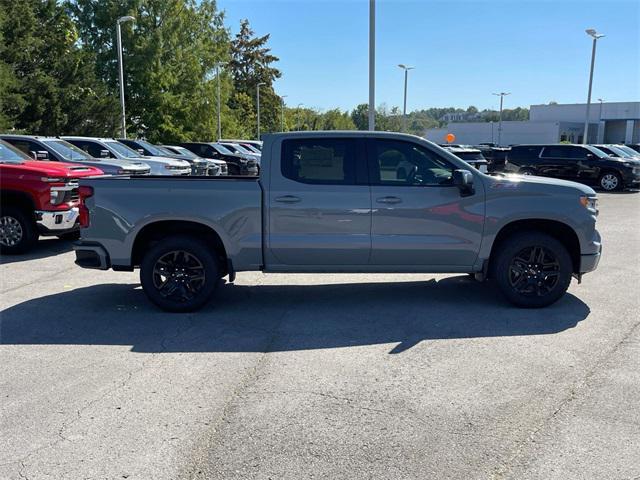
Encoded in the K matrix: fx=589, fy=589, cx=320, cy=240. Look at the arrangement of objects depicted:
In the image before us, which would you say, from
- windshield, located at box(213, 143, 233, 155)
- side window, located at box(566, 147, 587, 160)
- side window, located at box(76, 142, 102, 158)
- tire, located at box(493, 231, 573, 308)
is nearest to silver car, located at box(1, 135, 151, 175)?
side window, located at box(76, 142, 102, 158)

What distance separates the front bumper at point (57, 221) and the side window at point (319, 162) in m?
4.65

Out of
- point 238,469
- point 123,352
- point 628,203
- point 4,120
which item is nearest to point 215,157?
point 4,120

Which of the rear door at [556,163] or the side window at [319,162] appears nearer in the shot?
the side window at [319,162]

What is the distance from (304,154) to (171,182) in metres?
1.44

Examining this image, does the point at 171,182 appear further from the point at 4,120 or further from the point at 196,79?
the point at 196,79

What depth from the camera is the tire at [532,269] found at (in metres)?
6.36

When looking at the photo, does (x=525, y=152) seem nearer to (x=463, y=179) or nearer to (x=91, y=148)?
(x=91, y=148)

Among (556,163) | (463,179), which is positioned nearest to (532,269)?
(463,179)

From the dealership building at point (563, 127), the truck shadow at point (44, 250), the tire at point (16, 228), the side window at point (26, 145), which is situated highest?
the dealership building at point (563, 127)

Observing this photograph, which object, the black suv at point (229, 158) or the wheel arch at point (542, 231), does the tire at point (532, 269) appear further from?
the black suv at point (229, 158)

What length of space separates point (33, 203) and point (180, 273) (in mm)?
4165

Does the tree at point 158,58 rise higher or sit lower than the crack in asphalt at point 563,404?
higher

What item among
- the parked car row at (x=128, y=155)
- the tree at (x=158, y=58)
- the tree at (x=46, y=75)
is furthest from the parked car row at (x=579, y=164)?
the tree at (x=158, y=58)

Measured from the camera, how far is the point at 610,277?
26.6ft
